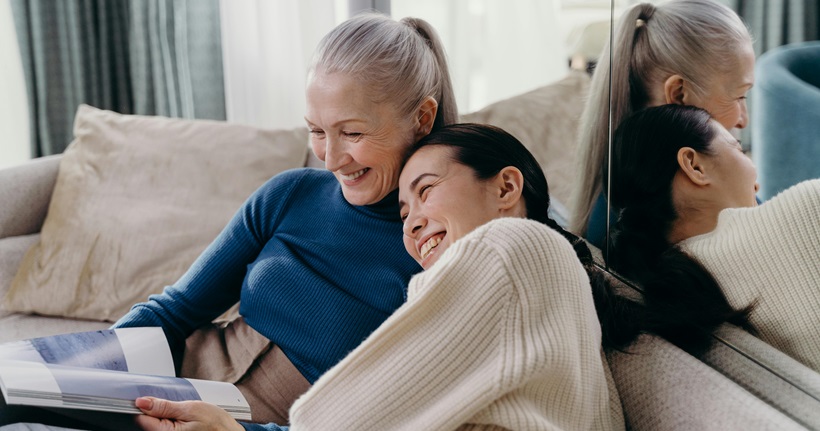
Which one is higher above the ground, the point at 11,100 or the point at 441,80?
the point at 441,80

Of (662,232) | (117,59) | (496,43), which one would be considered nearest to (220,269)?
(662,232)

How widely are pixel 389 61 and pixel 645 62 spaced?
40cm

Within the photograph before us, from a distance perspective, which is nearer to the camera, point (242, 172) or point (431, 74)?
point (431, 74)

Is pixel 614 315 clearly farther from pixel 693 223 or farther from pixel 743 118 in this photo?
pixel 743 118

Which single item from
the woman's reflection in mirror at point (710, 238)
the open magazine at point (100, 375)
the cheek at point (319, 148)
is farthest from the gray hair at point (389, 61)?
the open magazine at point (100, 375)

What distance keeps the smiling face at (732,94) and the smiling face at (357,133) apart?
0.48m

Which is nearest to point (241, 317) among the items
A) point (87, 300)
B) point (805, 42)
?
point (87, 300)

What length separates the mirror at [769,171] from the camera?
0.91 m

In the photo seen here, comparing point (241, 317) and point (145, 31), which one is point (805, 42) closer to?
point (241, 317)

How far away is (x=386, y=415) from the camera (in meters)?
0.90

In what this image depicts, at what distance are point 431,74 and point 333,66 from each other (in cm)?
17

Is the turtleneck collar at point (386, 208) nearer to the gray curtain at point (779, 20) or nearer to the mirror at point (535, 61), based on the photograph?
the mirror at point (535, 61)

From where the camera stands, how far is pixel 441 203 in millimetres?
1155

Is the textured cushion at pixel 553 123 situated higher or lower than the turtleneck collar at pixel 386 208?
higher
